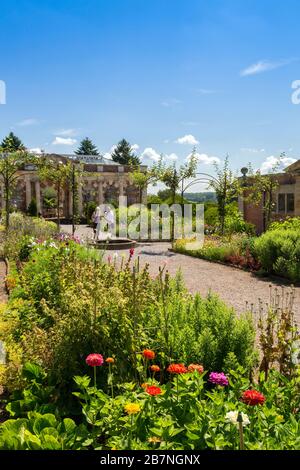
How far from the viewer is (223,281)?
9.55 meters

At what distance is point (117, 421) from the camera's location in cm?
226

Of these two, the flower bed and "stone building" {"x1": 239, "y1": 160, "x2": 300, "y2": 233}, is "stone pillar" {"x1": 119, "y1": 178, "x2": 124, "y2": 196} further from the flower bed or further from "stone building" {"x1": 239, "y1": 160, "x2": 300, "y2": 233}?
the flower bed

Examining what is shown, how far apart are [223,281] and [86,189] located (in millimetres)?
27608

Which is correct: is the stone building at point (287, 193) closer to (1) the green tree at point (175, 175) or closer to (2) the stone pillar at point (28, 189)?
(1) the green tree at point (175, 175)

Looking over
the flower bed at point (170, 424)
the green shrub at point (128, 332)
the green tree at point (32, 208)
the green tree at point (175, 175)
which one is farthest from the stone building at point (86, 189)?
the flower bed at point (170, 424)

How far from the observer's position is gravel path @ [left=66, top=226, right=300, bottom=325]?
769 cm

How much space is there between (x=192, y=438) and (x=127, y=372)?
1.11 meters

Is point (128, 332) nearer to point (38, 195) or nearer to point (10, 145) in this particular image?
point (10, 145)

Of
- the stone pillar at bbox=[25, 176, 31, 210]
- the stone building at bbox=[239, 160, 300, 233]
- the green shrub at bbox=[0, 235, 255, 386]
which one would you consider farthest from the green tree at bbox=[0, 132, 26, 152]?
the green shrub at bbox=[0, 235, 255, 386]

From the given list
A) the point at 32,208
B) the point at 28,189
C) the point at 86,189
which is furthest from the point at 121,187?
the point at 32,208

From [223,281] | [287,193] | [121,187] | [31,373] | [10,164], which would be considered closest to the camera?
[31,373]

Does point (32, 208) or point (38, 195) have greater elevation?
point (38, 195)

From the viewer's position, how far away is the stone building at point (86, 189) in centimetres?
3412

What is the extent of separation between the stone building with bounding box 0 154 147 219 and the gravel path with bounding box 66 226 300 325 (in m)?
21.8
